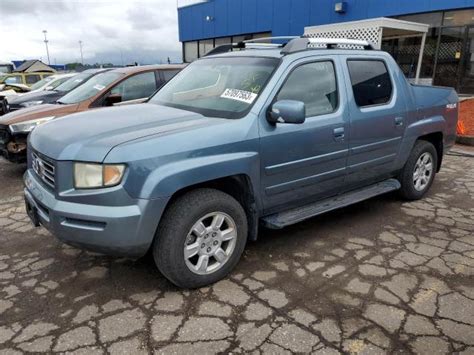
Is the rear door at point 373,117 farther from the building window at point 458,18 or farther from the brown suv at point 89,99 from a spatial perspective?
the building window at point 458,18

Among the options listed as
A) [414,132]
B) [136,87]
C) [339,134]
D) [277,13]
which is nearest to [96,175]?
[339,134]

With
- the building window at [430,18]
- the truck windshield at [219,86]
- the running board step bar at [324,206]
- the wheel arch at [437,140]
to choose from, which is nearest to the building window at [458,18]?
the building window at [430,18]

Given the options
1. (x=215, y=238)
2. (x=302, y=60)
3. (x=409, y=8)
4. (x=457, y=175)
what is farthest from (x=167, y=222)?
(x=409, y=8)

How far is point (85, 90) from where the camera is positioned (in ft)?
22.6

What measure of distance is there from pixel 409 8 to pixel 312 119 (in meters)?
12.0

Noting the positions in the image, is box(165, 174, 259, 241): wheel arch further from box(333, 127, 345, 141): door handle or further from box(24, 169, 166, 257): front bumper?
box(333, 127, 345, 141): door handle

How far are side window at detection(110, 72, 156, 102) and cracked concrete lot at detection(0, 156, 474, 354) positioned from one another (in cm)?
306

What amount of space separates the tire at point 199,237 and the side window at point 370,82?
1.83 metres

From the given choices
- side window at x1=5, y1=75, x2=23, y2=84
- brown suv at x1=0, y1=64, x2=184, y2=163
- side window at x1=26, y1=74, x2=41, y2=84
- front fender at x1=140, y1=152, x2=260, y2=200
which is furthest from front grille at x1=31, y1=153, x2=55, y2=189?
side window at x1=26, y1=74, x2=41, y2=84

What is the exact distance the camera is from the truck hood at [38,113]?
602 centimetres

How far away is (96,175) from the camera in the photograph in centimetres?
271

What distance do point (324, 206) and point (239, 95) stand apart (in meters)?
1.35

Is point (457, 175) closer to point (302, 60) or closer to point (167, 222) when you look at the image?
point (302, 60)

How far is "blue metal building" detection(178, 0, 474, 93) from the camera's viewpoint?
12406 mm
